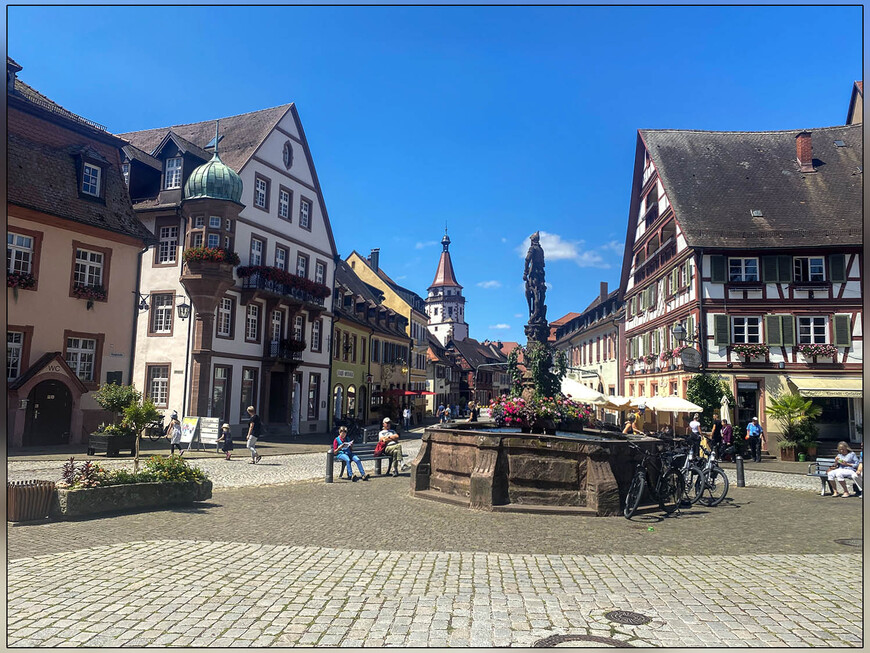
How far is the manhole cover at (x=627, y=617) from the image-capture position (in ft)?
17.6

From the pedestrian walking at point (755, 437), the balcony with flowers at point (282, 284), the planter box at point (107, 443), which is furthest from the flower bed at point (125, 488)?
the pedestrian walking at point (755, 437)

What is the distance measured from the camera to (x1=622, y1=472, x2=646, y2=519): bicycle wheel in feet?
34.2

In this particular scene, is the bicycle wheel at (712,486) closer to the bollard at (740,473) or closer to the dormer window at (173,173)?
the bollard at (740,473)

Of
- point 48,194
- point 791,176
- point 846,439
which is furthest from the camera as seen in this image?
point 791,176

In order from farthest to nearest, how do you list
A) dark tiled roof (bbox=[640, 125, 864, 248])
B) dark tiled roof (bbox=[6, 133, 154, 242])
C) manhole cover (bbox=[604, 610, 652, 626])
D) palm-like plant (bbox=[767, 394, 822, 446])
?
dark tiled roof (bbox=[640, 125, 864, 248]) < palm-like plant (bbox=[767, 394, 822, 446]) < dark tiled roof (bbox=[6, 133, 154, 242]) < manhole cover (bbox=[604, 610, 652, 626])

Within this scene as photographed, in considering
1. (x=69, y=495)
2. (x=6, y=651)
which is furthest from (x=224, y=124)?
(x=6, y=651)

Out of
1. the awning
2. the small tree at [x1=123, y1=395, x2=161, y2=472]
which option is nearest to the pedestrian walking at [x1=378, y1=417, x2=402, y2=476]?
the small tree at [x1=123, y1=395, x2=161, y2=472]

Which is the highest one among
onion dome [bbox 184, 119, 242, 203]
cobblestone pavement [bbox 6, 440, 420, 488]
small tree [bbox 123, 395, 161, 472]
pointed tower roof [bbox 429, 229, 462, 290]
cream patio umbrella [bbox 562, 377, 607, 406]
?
pointed tower roof [bbox 429, 229, 462, 290]

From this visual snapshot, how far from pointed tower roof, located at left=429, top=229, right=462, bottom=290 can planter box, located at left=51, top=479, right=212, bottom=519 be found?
115244mm

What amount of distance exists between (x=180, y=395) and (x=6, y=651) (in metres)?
23.7

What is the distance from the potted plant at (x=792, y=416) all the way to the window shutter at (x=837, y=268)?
216 inches

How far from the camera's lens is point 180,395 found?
27.0 m

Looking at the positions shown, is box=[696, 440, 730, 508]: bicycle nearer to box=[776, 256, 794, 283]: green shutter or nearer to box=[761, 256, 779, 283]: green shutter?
box=[761, 256, 779, 283]: green shutter

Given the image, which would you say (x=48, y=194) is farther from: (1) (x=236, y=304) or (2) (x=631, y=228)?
(2) (x=631, y=228)
